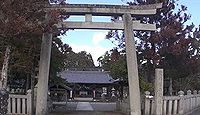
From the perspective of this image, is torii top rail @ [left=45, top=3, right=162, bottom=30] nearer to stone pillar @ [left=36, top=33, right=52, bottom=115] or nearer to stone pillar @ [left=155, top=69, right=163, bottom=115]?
stone pillar @ [left=36, top=33, right=52, bottom=115]

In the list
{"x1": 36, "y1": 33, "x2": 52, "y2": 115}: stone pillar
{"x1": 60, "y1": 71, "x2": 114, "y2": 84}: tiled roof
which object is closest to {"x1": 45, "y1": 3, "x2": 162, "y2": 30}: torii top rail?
{"x1": 36, "y1": 33, "x2": 52, "y2": 115}: stone pillar

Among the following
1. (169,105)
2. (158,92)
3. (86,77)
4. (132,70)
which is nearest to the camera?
(132,70)

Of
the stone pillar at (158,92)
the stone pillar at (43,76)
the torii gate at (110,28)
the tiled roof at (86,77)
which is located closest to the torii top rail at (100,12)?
the torii gate at (110,28)

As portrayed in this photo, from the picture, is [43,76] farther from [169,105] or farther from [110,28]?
[169,105]

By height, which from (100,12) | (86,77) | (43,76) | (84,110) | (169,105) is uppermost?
(100,12)

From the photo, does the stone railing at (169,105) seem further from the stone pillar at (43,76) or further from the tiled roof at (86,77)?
the tiled roof at (86,77)

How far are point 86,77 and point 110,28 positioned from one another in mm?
41728

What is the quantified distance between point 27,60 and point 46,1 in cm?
570

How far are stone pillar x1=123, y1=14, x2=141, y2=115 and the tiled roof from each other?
37967mm

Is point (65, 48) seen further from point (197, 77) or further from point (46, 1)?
point (197, 77)

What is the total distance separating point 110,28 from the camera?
70.9 feet

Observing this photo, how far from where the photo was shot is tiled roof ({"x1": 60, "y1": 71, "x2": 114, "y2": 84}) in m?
60.7

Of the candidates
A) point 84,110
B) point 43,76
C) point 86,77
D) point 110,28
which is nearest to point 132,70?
point 110,28

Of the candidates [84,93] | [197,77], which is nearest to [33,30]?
[197,77]
